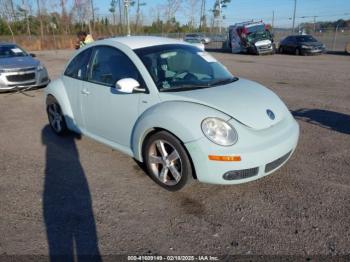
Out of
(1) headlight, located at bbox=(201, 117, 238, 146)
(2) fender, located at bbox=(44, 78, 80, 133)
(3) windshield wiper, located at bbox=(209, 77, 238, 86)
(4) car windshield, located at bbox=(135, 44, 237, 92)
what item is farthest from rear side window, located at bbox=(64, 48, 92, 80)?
(1) headlight, located at bbox=(201, 117, 238, 146)

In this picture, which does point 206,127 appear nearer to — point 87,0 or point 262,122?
point 262,122

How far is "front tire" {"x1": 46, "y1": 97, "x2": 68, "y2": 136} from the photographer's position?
5523 millimetres

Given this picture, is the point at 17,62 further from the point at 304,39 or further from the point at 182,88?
the point at 304,39

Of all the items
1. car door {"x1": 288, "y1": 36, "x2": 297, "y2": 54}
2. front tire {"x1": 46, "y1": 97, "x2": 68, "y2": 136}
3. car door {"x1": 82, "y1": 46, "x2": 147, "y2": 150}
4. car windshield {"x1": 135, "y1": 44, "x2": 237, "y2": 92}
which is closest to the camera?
car windshield {"x1": 135, "y1": 44, "x2": 237, "y2": 92}

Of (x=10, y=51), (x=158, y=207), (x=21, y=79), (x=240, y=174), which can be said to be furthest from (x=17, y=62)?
(x=240, y=174)

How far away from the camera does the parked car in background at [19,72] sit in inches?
385

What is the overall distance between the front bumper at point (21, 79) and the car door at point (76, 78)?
5608mm

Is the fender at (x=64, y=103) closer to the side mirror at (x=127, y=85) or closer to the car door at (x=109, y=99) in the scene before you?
the car door at (x=109, y=99)

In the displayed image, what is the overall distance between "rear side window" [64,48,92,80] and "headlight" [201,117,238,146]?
2232mm

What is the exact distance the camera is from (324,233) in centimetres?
295

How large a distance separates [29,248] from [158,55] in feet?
8.51

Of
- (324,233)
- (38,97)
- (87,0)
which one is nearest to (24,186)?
(324,233)

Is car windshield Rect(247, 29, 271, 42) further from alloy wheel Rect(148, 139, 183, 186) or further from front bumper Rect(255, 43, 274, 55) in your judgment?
alloy wheel Rect(148, 139, 183, 186)

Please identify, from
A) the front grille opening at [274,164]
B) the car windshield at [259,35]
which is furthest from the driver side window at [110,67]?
the car windshield at [259,35]
